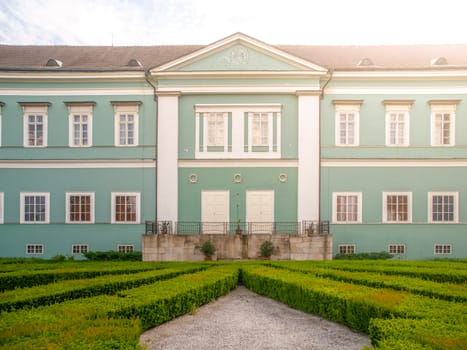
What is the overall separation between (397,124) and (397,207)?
4372 millimetres

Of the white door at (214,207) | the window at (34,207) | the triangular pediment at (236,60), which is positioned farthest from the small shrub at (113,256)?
the triangular pediment at (236,60)

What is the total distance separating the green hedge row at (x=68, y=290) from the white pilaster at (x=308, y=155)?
35.5 ft

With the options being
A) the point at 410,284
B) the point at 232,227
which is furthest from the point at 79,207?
the point at 410,284

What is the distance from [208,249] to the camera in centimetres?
1936

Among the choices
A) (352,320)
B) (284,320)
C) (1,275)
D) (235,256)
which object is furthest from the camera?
(235,256)

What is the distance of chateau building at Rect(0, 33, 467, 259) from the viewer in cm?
2212

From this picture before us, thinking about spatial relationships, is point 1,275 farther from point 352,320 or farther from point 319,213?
point 319,213

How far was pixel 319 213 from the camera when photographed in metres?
22.0

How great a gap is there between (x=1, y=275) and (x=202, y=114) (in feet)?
43.0

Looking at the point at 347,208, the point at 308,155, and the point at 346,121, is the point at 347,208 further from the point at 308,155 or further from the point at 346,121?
the point at 346,121

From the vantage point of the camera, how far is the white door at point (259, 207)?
2219 cm

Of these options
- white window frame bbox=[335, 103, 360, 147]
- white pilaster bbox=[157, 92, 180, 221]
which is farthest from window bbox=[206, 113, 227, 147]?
white window frame bbox=[335, 103, 360, 147]

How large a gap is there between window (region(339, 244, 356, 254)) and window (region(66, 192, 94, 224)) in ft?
42.8

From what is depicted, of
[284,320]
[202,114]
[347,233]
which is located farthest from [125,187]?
[284,320]
